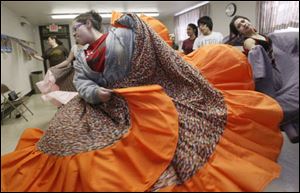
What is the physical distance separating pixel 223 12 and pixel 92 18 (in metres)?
3.17

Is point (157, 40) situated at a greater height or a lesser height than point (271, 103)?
greater

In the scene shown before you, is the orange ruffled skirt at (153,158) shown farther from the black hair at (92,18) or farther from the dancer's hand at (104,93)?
the black hair at (92,18)

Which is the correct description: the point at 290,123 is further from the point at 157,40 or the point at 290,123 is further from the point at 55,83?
the point at 55,83

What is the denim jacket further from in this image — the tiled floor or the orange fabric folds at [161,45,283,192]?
the orange fabric folds at [161,45,283,192]

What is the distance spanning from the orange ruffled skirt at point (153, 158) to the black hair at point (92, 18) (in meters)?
0.45

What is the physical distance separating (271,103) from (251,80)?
22 cm

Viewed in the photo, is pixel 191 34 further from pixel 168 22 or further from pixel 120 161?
pixel 120 161

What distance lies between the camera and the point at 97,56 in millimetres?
1243

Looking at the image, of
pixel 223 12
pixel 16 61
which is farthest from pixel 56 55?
pixel 223 12

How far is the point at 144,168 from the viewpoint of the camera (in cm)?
101

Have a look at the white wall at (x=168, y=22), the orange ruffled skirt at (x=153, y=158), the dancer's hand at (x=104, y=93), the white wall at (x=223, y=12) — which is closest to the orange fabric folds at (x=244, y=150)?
the orange ruffled skirt at (x=153, y=158)

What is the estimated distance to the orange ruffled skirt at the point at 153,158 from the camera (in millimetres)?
946

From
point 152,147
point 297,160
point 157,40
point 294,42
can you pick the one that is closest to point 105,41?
point 157,40

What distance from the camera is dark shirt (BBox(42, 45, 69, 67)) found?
93.9 inches
